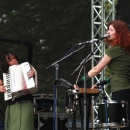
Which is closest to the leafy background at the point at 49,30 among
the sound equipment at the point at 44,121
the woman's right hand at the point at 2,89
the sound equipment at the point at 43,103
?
the sound equipment at the point at 43,103

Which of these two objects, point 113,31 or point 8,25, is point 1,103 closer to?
point 8,25

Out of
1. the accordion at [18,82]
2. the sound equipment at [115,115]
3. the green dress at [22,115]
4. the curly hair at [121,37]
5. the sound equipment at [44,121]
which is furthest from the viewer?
the sound equipment at [44,121]

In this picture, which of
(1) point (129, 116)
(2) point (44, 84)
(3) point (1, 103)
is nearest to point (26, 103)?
(1) point (129, 116)

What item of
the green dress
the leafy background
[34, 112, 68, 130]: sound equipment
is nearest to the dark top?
the green dress

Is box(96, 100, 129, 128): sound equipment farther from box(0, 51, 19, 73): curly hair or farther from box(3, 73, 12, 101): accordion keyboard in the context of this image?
box(0, 51, 19, 73): curly hair

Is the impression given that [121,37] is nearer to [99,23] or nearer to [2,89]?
[2,89]

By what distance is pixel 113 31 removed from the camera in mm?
5270

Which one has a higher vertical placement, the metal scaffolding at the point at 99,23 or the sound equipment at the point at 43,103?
the metal scaffolding at the point at 99,23

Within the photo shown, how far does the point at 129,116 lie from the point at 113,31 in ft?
3.19

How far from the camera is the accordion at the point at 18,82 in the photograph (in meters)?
5.96

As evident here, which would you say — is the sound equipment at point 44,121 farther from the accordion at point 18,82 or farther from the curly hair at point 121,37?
the curly hair at point 121,37

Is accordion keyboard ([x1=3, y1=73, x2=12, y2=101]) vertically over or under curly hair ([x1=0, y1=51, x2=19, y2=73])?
under

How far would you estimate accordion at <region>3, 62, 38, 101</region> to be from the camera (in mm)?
5957

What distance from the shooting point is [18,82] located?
19.6 ft
